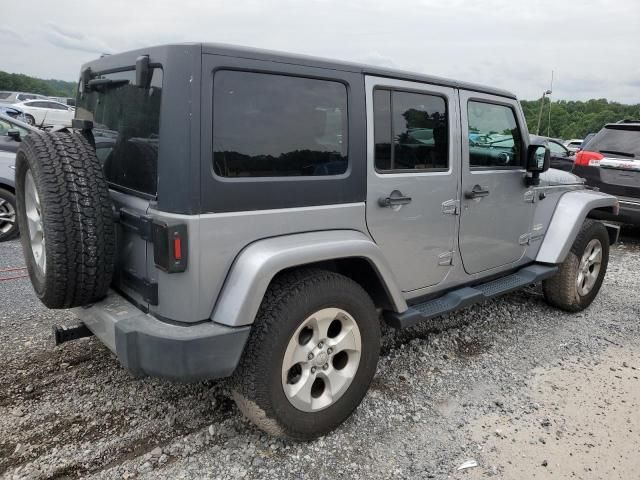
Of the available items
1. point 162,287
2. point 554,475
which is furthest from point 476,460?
point 162,287

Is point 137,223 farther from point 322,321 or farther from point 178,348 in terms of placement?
point 322,321

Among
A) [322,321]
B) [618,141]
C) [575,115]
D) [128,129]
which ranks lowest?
[322,321]

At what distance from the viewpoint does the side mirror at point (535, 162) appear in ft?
12.7

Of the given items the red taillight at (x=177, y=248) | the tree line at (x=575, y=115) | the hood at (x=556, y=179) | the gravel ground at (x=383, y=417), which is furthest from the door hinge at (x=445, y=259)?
the tree line at (x=575, y=115)

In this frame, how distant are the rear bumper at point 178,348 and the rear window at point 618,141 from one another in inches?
270

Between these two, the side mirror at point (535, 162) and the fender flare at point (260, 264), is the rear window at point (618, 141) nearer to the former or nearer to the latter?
the side mirror at point (535, 162)

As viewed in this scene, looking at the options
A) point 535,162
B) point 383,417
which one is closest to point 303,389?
point 383,417

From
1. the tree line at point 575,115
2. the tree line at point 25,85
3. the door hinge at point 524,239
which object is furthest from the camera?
the tree line at point 25,85

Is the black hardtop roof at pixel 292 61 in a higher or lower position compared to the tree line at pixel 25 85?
lower

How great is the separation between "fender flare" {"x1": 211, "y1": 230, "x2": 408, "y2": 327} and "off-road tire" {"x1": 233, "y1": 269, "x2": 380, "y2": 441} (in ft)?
0.37

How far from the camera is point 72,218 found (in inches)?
86.9

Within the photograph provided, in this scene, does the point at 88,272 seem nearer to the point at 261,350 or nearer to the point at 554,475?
the point at 261,350

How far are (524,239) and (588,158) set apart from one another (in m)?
4.04

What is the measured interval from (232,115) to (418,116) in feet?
4.27
